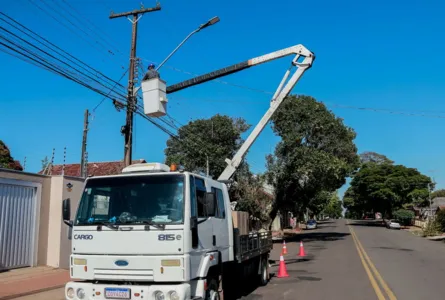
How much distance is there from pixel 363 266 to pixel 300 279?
432cm

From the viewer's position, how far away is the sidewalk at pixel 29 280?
→ 32.2ft

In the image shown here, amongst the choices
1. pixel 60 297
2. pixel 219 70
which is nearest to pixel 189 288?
pixel 60 297

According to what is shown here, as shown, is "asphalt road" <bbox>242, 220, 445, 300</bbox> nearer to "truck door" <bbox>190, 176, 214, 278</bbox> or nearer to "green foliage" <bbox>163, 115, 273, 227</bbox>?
"truck door" <bbox>190, 176, 214, 278</bbox>

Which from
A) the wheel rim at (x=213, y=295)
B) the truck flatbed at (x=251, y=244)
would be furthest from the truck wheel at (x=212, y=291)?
the truck flatbed at (x=251, y=244)

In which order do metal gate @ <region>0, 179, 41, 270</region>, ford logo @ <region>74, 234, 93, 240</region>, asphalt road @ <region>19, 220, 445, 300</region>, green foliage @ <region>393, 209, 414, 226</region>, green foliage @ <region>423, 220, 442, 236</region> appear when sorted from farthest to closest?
green foliage @ <region>393, 209, 414, 226</region>, green foliage @ <region>423, 220, 442, 236</region>, metal gate @ <region>0, 179, 41, 270</region>, asphalt road @ <region>19, 220, 445, 300</region>, ford logo @ <region>74, 234, 93, 240</region>

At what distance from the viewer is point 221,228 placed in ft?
28.0

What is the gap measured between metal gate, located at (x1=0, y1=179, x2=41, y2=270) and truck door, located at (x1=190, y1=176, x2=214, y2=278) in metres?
7.15

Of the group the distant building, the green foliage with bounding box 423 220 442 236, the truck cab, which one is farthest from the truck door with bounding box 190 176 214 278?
the green foliage with bounding box 423 220 442 236

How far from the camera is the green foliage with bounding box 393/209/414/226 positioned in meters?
64.2

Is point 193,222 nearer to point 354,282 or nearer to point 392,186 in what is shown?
point 354,282

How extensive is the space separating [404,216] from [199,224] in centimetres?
6387

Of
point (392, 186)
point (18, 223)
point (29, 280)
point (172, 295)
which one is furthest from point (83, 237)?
point (392, 186)

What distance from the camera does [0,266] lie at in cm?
1181

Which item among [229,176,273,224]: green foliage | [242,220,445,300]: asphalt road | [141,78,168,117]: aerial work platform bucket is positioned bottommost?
[242,220,445,300]: asphalt road
